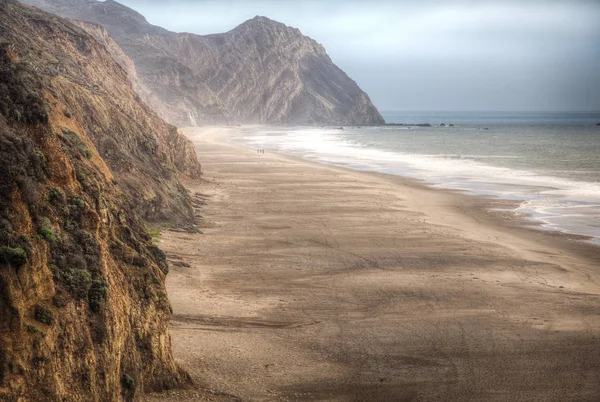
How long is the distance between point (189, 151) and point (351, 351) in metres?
23.8

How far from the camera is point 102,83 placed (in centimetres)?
3006

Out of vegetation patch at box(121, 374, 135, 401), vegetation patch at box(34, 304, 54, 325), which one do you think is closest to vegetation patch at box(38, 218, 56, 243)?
vegetation patch at box(34, 304, 54, 325)

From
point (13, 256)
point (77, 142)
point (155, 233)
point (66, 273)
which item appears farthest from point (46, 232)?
point (155, 233)

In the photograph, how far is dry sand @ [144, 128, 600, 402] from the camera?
10.7m

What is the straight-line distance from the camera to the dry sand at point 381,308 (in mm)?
10656

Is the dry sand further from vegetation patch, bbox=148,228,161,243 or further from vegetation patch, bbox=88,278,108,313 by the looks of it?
vegetation patch, bbox=88,278,108,313

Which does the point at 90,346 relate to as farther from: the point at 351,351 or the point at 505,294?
the point at 505,294

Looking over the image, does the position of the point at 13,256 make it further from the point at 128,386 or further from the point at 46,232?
the point at 128,386

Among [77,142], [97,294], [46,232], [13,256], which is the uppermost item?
[77,142]

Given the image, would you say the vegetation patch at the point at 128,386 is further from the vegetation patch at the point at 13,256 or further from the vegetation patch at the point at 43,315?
the vegetation patch at the point at 13,256

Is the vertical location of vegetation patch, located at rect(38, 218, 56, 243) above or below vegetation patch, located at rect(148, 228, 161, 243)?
above

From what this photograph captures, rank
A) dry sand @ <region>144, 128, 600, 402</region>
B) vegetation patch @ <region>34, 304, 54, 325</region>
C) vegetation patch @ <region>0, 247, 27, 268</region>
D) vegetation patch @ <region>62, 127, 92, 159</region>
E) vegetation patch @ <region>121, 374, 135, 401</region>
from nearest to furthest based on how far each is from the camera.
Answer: vegetation patch @ <region>0, 247, 27, 268</region>
vegetation patch @ <region>34, 304, 54, 325</region>
vegetation patch @ <region>121, 374, 135, 401</region>
dry sand @ <region>144, 128, 600, 402</region>
vegetation patch @ <region>62, 127, 92, 159</region>

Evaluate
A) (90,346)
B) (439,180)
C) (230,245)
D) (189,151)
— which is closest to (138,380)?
(90,346)

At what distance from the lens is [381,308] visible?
14.3 meters
